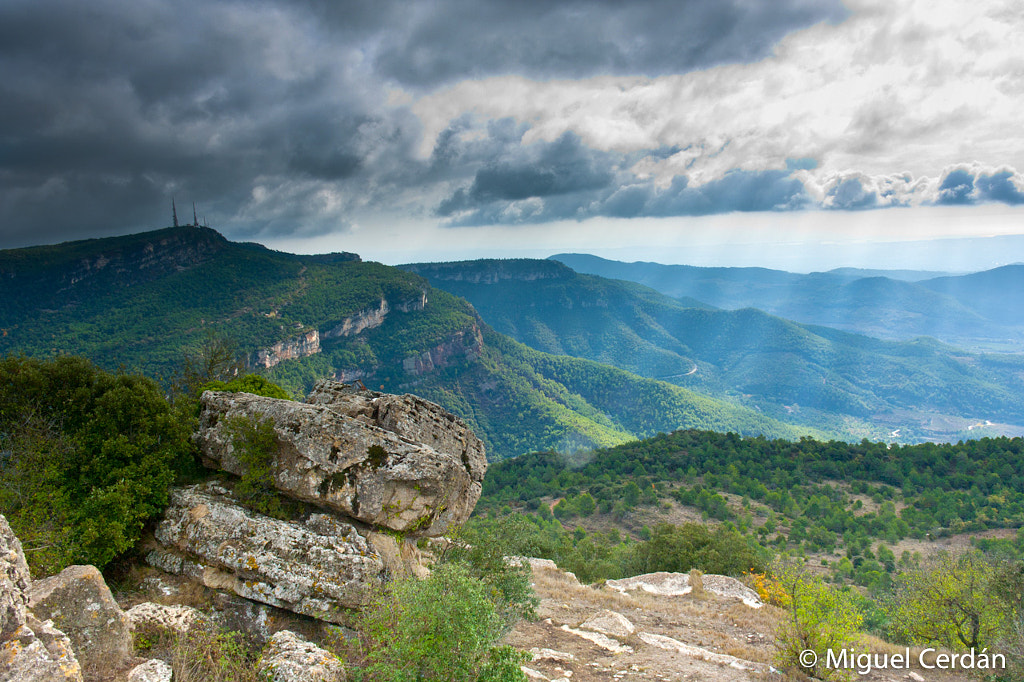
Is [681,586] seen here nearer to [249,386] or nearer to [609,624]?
[609,624]

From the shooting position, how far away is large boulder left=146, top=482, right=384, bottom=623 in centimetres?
1166

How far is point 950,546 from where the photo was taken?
47000mm

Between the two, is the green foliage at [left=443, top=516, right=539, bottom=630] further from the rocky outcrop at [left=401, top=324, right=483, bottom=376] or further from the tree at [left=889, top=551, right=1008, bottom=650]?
the rocky outcrop at [left=401, top=324, right=483, bottom=376]

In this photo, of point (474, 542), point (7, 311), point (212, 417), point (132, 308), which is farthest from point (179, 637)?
point (7, 311)

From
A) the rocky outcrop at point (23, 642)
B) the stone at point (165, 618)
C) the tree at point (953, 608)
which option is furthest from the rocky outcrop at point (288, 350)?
the tree at point (953, 608)

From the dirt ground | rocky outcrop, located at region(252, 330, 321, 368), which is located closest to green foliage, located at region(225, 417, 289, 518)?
the dirt ground

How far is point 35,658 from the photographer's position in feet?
22.4

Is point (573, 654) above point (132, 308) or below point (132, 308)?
below

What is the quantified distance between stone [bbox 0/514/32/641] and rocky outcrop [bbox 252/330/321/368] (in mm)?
115064

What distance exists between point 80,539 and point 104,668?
4.35 metres

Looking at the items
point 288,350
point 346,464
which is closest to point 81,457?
point 346,464

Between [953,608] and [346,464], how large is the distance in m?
24.5

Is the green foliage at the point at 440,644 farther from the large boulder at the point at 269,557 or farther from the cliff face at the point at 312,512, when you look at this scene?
the cliff face at the point at 312,512

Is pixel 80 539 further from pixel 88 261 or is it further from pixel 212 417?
pixel 88 261
